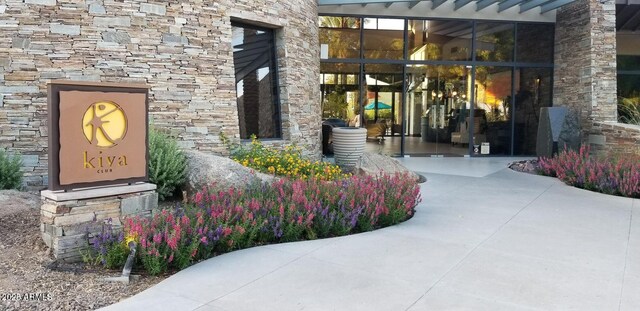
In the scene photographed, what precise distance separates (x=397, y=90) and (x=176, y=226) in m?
11.6

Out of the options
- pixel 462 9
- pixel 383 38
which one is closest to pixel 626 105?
pixel 462 9

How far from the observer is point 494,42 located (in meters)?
15.3

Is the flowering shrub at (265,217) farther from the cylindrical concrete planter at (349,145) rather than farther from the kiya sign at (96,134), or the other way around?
the cylindrical concrete planter at (349,145)

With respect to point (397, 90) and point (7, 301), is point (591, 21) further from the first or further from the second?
point (7, 301)

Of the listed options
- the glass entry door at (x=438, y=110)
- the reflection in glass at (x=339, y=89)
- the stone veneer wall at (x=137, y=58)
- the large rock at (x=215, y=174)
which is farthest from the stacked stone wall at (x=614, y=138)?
the large rock at (x=215, y=174)

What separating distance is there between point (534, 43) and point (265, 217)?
13.2 m

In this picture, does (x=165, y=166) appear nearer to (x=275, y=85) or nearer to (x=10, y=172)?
(x=10, y=172)

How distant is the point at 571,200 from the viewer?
26.7ft

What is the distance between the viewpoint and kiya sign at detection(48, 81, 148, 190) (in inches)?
177

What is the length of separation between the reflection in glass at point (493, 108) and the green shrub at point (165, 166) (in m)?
11.0

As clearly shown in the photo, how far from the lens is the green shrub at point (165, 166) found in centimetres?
665

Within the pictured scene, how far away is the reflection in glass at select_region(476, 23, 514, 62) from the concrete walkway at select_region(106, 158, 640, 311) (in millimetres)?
9193

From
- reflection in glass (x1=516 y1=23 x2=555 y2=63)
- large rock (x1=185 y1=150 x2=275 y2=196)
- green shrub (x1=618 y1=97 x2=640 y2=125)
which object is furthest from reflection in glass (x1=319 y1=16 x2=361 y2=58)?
green shrub (x1=618 y1=97 x2=640 y2=125)

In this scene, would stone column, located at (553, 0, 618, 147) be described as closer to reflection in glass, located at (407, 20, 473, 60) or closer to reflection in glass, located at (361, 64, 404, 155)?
reflection in glass, located at (407, 20, 473, 60)
